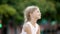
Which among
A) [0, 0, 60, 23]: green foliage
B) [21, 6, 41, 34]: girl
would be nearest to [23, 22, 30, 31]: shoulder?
[21, 6, 41, 34]: girl

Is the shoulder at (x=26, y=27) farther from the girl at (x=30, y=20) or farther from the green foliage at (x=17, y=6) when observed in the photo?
the green foliage at (x=17, y=6)

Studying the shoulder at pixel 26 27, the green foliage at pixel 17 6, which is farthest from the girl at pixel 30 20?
the green foliage at pixel 17 6

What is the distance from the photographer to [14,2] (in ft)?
39.2

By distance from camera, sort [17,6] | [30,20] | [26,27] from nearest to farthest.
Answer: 1. [26,27]
2. [30,20]
3. [17,6]

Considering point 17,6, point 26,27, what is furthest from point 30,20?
point 17,6

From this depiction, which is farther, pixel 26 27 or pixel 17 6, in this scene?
pixel 17 6

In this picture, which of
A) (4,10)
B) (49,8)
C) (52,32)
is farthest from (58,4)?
(52,32)

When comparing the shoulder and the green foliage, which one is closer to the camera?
the shoulder

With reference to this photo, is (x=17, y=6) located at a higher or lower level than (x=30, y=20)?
higher

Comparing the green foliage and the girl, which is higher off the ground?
the green foliage

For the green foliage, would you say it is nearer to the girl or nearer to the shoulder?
the girl

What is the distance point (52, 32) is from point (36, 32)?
57.1 ft

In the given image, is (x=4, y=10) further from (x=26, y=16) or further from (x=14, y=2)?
(x=26, y=16)

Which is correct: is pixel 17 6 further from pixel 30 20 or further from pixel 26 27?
pixel 26 27
